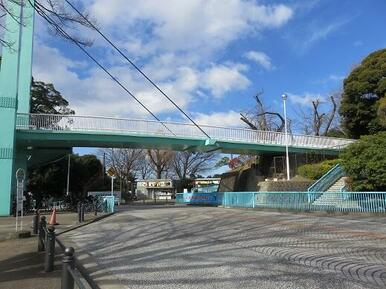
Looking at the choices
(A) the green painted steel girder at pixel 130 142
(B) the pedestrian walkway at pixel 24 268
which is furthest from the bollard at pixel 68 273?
(A) the green painted steel girder at pixel 130 142

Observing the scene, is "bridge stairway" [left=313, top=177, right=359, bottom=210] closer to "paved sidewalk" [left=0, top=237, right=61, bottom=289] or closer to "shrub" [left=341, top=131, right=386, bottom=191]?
"shrub" [left=341, top=131, right=386, bottom=191]

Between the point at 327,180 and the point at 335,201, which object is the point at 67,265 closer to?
the point at 335,201

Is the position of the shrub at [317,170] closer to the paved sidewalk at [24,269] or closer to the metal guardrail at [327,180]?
the metal guardrail at [327,180]

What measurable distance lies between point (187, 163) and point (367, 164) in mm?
55058

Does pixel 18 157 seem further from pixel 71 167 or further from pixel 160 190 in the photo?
pixel 160 190

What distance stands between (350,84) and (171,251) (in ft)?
102

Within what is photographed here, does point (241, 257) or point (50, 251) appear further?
point (241, 257)

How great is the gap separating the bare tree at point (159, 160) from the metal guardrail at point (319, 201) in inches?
1733

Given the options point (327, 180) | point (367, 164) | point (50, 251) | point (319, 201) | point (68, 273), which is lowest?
point (50, 251)

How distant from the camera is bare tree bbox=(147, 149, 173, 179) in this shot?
75106 millimetres

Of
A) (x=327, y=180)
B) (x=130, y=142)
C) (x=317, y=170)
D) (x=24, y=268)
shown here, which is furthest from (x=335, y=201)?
(x=130, y=142)

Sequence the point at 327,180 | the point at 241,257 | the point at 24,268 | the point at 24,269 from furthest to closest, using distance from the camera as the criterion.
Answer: the point at 327,180 → the point at 241,257 → the point at 24,268 → the point at 24,269

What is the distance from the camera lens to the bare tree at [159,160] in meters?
75.1

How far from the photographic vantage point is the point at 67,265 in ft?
14.9
